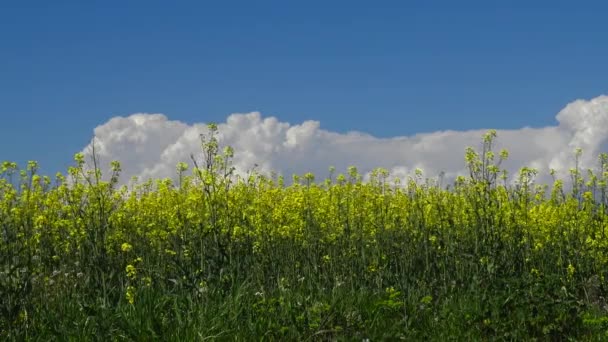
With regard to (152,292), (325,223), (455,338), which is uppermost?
(325,223)

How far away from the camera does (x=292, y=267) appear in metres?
9.46

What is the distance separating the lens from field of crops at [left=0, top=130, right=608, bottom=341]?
6.95 m

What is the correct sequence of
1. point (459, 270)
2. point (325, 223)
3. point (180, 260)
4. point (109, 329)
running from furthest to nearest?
point (325, 223), point (459, 270), point (180, 260), point (109, 329)

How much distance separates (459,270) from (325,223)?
223 centimetres

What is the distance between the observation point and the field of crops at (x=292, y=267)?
22.8ft

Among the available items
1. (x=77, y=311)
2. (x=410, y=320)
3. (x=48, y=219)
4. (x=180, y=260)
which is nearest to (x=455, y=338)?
(x=410, y=320)

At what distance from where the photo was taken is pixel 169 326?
675 cm

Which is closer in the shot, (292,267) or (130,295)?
(130,295)

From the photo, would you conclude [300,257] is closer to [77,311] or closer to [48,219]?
[48,219]

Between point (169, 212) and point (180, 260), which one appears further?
point (169, 212)

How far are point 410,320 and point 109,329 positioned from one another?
3066 millimetres

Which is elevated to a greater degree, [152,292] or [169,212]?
[169,212]

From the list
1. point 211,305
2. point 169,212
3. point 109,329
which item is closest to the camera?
point 109,329

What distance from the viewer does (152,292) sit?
747cm
